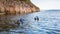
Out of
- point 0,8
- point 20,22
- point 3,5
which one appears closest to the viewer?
point 20,22

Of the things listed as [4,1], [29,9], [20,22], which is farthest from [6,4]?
[20,22]

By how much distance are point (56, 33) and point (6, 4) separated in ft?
333

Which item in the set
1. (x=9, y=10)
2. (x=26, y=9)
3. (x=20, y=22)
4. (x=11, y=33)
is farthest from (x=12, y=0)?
(x=11, y=33)

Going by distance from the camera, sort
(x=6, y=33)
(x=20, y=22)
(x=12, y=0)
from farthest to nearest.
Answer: (x=12, y=0) → (x=20, y=22) → (x=6, y=33)

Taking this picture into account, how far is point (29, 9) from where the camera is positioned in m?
170

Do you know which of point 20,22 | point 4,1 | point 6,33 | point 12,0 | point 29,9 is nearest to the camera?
point 6,33

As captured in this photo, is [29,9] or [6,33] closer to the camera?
[6,33]

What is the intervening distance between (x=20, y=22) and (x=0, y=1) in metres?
79.8

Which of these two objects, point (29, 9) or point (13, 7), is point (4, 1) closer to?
point (13, 7)

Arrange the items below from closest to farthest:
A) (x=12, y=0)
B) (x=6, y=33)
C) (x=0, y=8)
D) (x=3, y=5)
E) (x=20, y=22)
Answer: (x=6, y=33) < (x=20, y=22) < (x=0, y=8) < (x=3, y=5) < (x=12, y=0)

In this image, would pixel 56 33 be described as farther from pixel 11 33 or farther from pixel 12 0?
pixel 12 0

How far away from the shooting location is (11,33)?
41.9 meters

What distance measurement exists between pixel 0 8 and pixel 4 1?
20.4 metres

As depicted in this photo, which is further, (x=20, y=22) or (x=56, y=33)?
(x=20, y=22)
